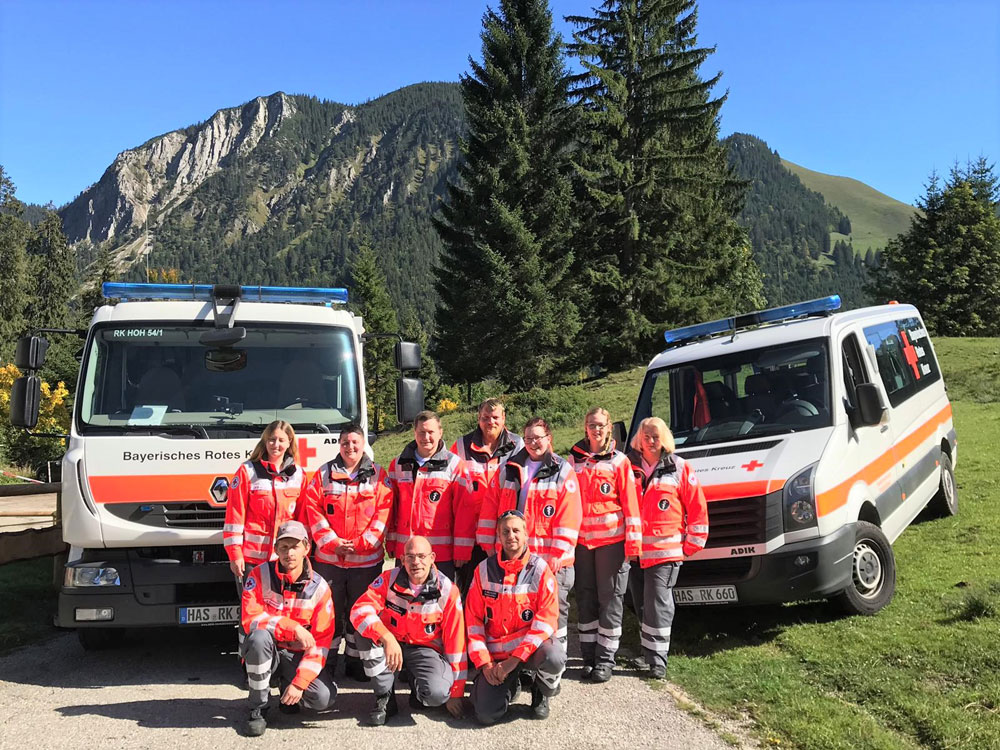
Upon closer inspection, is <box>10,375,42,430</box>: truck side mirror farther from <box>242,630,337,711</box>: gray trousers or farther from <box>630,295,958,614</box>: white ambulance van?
<box>630,295,958,614</box>: white ambulance van

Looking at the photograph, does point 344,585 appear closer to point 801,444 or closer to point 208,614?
Result: point 208,614

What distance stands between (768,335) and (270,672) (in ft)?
16.7

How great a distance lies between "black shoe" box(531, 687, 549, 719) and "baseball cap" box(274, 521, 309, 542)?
1.70 metres

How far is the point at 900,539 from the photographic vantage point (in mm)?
8797

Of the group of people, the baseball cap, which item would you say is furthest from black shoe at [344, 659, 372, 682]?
the baseball cap

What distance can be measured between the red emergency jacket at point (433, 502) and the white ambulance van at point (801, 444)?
1.88 metres

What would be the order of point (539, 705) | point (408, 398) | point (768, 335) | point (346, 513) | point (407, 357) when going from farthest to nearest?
1. point (768, 335)
2. point (407, 357)
3. point (408, 398)
4. point (346, 513)
5. point (539, 705)

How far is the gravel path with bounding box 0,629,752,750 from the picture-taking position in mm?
4684

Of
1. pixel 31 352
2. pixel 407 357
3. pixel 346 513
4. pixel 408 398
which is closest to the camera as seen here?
pixel 346 513

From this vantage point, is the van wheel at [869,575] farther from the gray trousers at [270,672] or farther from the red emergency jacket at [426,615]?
the gray trousers at [270,672]

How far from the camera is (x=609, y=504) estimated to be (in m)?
5.78

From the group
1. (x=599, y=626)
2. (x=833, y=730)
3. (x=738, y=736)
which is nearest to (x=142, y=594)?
(x=599, y=626)

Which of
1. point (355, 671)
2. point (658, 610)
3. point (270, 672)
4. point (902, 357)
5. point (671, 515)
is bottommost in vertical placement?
point (355, 671)

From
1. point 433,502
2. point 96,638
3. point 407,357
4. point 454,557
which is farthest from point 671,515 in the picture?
point 96,638
